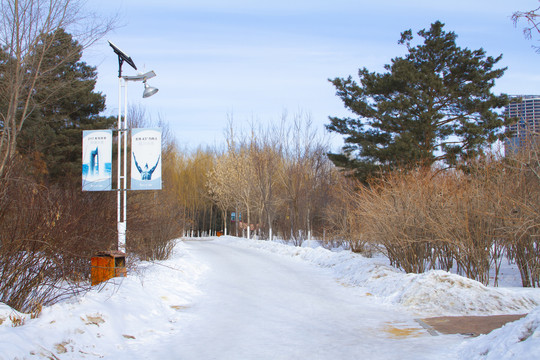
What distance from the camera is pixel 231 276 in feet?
46.2

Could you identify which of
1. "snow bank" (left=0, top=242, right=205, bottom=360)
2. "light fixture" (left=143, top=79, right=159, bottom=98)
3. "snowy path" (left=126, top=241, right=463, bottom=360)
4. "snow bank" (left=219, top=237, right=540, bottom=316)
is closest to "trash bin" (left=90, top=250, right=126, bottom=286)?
"snow bank" (left=0, top=242, right=205, bottom=360)

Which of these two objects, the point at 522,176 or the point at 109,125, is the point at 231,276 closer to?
the point at 522,176

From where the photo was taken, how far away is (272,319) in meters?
8.12

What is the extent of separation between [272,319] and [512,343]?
4175 millimetres

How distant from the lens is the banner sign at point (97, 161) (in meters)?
11.7

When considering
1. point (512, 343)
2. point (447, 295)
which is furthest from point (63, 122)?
point (512, 343)

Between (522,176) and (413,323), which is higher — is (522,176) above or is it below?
above

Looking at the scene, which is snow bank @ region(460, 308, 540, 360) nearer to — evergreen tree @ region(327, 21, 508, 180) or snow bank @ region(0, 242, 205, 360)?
snow bank @ region(0, 242, 205, 360)

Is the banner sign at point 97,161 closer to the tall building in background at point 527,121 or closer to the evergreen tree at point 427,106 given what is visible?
the tall building in background at point 527,121

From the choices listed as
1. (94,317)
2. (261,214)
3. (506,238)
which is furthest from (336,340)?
(261,214)

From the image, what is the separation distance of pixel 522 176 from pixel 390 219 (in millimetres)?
3312

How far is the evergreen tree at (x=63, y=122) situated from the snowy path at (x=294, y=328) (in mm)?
13564

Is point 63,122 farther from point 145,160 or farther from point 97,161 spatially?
point 145,160

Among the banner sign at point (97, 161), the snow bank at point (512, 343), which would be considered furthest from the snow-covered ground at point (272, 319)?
the banner sign at point (97, 161)
